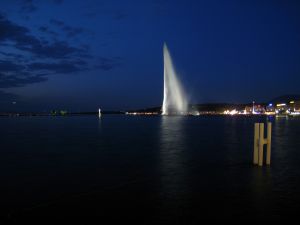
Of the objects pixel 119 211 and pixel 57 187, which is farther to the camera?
pixel 57 187

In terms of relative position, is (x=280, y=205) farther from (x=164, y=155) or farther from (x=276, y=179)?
(x=164, y=155)

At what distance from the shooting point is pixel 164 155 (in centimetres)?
1991

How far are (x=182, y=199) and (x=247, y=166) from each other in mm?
6531

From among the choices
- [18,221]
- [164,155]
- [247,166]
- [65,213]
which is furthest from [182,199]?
[164,155]

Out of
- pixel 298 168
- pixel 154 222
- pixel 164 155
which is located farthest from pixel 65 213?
pixel 164 155

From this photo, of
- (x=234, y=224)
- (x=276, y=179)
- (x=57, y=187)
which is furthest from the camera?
(x=276, y=179)

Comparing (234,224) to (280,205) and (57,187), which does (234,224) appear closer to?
(280,205)

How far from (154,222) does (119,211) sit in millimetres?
1184

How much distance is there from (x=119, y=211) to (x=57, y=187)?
360 cm

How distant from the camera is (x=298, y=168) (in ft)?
49.0

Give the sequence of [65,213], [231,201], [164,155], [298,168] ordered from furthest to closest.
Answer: [164,155] → [298,168] → [231,201] → [65,213]

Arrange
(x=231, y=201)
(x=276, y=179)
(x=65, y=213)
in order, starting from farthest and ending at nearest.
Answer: (x=276, y=179) → (x=231, y=201) → (x=65, y=213)

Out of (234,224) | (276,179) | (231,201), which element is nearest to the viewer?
(234,224)

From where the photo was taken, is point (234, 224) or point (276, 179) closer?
point (234, 224)
